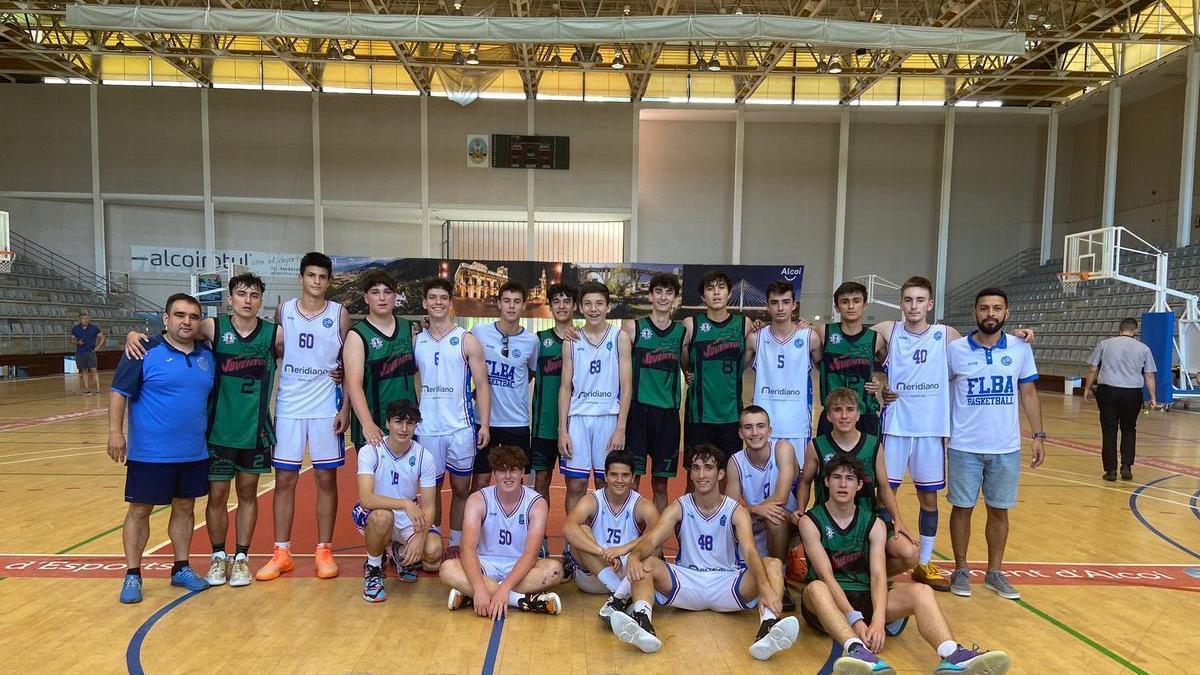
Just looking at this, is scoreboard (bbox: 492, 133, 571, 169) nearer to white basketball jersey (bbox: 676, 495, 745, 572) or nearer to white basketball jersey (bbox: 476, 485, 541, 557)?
white basketball jersey (bbox: 476, 485, 541, 557)

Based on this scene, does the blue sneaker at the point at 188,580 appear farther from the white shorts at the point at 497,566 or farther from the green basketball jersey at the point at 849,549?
the green basketball jersey at the point at 849,549

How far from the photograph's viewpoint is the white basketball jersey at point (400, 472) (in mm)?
4340

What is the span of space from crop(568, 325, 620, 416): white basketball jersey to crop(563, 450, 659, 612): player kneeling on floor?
667 mm

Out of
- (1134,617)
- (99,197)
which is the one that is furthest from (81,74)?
(1134,617)

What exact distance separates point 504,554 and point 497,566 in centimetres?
9

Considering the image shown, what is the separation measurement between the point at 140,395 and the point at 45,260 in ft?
82.0

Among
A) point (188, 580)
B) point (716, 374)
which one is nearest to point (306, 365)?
point (188, 580)

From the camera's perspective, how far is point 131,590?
4004 millimetres

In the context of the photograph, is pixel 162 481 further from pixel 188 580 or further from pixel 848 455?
pixel 848 455

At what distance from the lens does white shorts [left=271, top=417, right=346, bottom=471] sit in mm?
4488

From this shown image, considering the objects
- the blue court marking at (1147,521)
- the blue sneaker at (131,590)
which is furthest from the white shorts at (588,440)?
the blue court marking at (1147,521)

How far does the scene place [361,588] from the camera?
4.29m

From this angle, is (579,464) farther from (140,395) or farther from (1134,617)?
(1134,617)

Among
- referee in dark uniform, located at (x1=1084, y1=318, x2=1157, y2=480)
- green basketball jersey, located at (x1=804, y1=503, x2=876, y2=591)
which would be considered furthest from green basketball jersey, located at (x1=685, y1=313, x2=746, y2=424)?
referee in dark uniform, located at (x1=1084, y1=318, x2=1157, y2=480)
